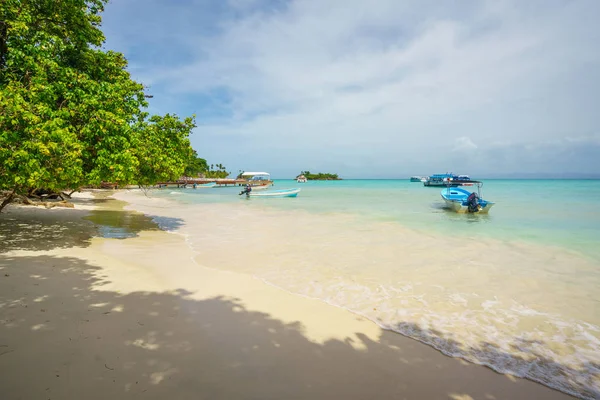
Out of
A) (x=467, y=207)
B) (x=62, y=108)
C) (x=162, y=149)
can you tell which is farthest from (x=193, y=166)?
(x=467, y=207)

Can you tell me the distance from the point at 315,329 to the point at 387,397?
1.75m

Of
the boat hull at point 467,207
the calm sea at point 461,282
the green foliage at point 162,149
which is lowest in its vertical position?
the calm sea at point 461,282

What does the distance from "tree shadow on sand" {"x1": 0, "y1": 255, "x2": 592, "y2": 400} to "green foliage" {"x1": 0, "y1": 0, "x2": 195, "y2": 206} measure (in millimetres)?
3951

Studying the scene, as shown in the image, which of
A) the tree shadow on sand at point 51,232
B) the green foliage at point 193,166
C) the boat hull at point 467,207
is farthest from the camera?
the boat hull at point 467,207

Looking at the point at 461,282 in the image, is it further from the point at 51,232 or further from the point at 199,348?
the point at 51,232

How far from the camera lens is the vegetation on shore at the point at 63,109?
25.0ft

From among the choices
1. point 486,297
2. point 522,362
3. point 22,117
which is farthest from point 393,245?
point 22,117

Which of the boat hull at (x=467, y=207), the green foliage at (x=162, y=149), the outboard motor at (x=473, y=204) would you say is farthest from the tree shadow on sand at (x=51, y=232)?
the outboard motor at (x=473, y=204)

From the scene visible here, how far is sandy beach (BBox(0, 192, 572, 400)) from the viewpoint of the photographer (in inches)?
134

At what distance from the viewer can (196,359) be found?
3.92m

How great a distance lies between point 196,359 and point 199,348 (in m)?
0.29

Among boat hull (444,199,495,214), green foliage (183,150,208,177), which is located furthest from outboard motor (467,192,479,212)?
green foliage (183,150,208,177)

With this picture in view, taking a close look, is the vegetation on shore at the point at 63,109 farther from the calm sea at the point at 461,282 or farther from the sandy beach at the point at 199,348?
the calm sea at the point at 461,282

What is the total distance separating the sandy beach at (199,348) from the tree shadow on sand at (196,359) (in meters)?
0.02
